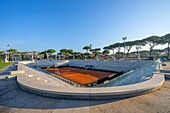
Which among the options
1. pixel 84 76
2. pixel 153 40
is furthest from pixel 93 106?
pixel 153 40

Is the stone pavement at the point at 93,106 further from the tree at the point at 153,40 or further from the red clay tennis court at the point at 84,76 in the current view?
the tree at the point at 153,40

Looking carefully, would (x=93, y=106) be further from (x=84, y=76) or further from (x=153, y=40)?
(x=153, y=40)

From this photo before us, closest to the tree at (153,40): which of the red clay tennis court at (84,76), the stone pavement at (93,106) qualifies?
the red clay tennis court at (84,76)

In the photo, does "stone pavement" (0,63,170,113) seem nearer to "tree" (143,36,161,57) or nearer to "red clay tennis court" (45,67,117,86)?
"red clay tennis court" (45,67,117,86)

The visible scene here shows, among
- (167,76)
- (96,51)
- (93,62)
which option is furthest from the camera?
(96,51)

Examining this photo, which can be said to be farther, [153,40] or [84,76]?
[153,40]

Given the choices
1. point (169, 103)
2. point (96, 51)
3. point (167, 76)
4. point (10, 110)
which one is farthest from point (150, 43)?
point (10, 110)

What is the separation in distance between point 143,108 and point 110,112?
920 millimetres

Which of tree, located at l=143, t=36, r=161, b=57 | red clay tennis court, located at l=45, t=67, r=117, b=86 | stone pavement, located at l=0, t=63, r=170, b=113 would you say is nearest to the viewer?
stone pavement, located at l=0, t=63, r=170, b=113

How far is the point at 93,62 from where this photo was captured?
1110 inches

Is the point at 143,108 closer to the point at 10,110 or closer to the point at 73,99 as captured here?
the point at 73,99

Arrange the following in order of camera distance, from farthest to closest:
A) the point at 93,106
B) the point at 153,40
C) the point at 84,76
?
the point at 153,40
the point at 84,76
the point at 93,106

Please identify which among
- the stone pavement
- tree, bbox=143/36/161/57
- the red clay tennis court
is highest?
tree, bbox=143/36/161/57

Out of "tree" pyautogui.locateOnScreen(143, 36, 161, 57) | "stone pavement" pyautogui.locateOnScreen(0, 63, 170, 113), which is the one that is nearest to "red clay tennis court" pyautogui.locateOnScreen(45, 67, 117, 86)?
"stone pavement" pyautogui.locateOnScreen(0, 63, 170, 113)
